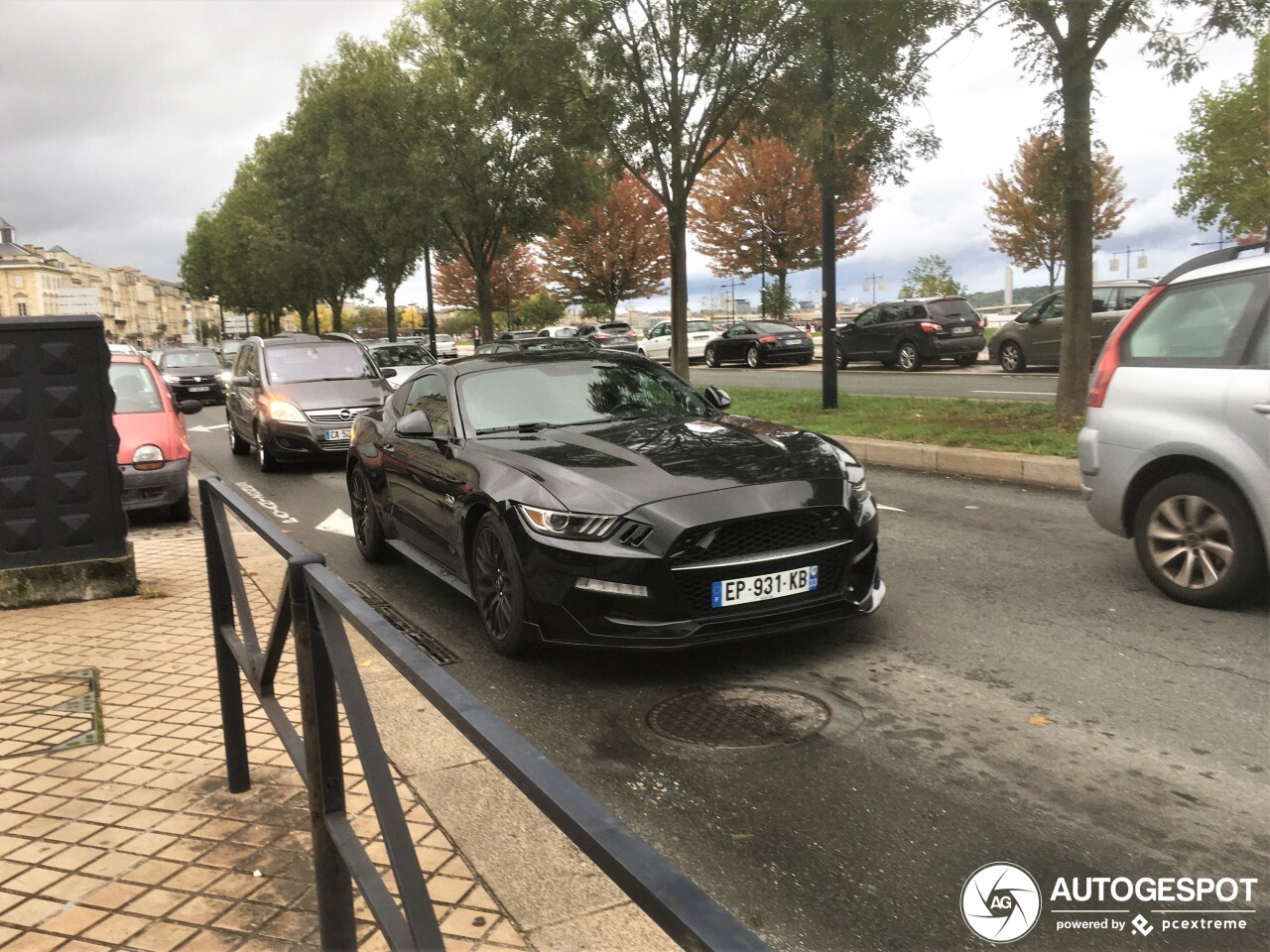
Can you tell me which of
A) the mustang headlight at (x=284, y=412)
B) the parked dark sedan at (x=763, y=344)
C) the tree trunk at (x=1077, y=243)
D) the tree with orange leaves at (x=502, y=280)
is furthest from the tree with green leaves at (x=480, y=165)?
the tree with orange leaves at (x=502, y=280)

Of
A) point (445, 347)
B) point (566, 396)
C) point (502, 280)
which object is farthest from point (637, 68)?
point (502, 280)

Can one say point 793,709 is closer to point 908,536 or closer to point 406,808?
point 406,808

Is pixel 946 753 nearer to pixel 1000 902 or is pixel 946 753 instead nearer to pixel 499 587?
pixel 1000 902

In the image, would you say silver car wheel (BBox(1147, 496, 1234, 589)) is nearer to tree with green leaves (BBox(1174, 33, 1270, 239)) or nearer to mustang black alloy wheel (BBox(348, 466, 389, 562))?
mustang black alloy wheel (BBox(348, 466, 389, 562))

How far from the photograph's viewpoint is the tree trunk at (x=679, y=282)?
738 inches

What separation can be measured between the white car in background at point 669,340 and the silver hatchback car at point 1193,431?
94.6ft

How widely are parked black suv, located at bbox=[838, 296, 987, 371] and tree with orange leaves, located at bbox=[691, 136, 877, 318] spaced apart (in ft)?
68.9

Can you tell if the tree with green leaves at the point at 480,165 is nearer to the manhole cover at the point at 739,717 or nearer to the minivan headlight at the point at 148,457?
the minivan headlight at the point at 148,457

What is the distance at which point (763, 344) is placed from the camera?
102ft

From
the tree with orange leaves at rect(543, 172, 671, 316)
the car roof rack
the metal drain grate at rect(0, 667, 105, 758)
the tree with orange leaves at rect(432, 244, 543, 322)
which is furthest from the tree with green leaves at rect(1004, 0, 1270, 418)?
the tree with orange leaves at rect(432, 244, 543, 322)

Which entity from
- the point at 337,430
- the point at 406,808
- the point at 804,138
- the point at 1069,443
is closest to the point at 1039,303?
the point at 804,138

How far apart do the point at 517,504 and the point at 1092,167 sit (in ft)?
28.6

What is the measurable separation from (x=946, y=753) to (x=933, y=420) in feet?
32.3

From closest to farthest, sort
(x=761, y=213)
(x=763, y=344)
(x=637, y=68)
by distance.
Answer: (x=637, y=68) < (x=763, y=344) < (x=761, y=213)
